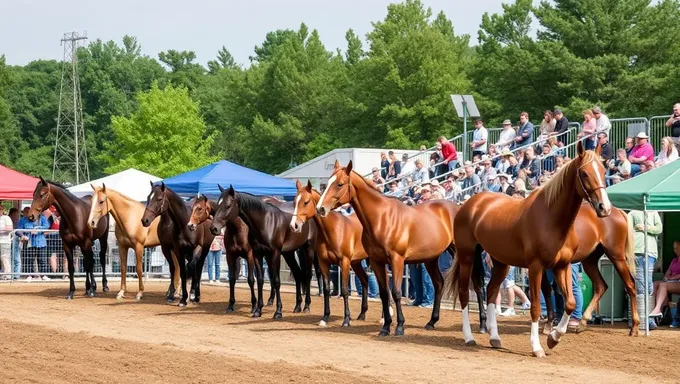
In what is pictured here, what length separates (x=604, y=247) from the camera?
48.8ft

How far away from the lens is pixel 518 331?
605 inches

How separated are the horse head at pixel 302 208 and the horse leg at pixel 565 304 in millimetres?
4283

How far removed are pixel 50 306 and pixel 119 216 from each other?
2653 mm

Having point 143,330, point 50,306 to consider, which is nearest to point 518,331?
point 143,330

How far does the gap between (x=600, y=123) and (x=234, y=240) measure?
27.5 feet

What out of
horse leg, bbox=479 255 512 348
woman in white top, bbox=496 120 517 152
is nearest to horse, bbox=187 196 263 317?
horse leg, bbox=479 255 512 348

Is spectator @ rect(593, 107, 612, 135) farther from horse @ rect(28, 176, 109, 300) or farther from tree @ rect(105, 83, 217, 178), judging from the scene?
tree @ rect(105, 83, 217, 178)

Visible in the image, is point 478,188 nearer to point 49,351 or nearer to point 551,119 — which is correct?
point 551,119

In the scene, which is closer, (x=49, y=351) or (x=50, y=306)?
(x=49, y=351)

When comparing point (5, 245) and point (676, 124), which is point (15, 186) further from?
point (676, 124)

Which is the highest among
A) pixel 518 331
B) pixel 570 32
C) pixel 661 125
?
Result: pixel 570 32

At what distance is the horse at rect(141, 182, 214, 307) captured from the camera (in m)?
19.7


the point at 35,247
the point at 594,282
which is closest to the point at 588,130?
the point at 594,282

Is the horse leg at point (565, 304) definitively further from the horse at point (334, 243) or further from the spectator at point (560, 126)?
the spectator at point (560, 126)
